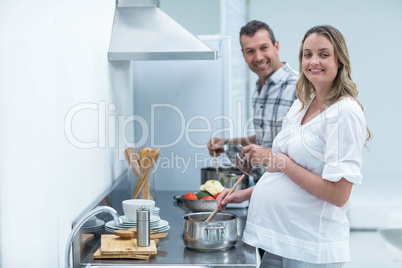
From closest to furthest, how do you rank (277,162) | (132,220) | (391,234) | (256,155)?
1. (277,162)
2. (132,220)
3. (256,155)
4. (391,234)

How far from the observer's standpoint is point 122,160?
8.04 feet

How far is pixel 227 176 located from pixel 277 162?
735 millimetres

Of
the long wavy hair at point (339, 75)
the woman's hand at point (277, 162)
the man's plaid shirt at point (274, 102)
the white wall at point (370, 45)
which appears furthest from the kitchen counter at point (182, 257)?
the white wall at point (370, 45)

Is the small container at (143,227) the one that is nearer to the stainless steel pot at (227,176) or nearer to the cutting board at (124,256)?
the cutting board at (124,256)

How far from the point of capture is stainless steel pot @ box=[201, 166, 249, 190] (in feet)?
7.49

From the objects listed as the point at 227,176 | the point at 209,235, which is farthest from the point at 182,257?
the point at 227,176

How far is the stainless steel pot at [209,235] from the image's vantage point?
150 cm

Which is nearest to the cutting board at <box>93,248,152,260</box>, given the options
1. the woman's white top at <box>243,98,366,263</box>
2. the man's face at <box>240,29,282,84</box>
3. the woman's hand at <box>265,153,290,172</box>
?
the woman's white top at <box>243,98,366,263</box>

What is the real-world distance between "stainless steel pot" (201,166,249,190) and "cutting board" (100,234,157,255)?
81 centimetres

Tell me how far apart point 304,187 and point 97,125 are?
79cm

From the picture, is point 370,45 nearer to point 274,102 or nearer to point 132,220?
point 274,102

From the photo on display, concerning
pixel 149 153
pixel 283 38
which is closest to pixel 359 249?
pixel 283 38

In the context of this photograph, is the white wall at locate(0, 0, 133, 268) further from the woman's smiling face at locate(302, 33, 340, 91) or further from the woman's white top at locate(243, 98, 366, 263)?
the woman's smiling face at locate(302, 33, 340, 91)

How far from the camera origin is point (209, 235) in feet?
4.94
